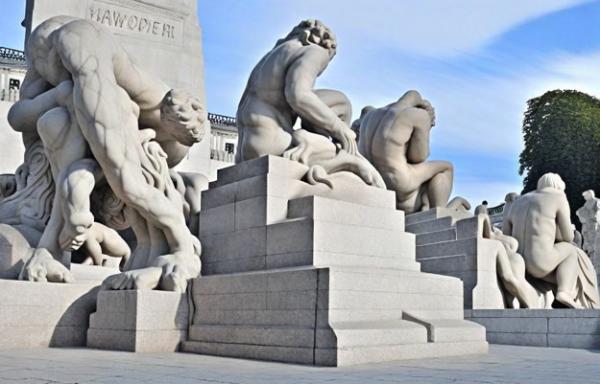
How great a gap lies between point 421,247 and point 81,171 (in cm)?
616

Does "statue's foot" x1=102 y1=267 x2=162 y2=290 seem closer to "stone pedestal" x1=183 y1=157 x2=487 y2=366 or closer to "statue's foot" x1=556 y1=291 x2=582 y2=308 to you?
"stone pedestal" x1=183 y1=157 x2=487 y2=366

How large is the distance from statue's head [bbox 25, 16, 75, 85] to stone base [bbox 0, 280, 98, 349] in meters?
2.51

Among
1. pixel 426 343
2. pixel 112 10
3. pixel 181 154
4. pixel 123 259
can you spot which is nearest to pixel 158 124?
pixel 181 154

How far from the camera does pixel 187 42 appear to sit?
14.1 meters

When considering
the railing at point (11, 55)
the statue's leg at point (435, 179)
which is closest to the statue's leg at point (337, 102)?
the statue's leg at point (435, 179)

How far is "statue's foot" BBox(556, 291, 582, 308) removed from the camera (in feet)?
37.1

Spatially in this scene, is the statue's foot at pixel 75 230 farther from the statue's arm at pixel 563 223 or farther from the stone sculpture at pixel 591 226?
the stone sculpture at pixel 591 226

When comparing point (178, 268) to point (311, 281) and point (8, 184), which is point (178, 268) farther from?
point (8, 184)

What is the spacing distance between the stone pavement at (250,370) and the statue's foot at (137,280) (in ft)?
2.56

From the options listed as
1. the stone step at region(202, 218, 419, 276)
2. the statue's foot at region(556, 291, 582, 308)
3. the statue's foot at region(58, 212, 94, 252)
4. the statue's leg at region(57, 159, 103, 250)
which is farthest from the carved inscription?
the statue's foot at region(556, 291, 582, 308)

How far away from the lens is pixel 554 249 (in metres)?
11.7

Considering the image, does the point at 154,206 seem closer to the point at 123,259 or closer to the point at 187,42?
the point at 123,259

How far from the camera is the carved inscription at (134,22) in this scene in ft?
43.2


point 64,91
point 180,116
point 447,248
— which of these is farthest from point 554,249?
point 64,91
